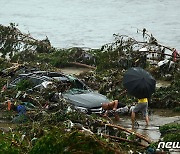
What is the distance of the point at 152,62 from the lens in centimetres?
2186

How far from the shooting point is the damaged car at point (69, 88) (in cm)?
1469

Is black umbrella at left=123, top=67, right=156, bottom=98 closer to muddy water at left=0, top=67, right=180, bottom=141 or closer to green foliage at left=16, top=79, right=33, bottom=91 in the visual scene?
muddy water at left=0, top=67, right=180, bottom=141

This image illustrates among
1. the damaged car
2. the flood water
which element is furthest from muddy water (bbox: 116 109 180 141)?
the flood water

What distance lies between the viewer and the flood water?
134 ft

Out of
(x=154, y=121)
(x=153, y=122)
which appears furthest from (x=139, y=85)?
(x=154, y=121)

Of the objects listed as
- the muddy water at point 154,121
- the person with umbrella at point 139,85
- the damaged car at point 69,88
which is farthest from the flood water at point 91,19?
the person with umbrella at point 139,85

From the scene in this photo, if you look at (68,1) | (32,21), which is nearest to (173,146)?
(32,21)

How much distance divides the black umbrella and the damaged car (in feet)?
5.46

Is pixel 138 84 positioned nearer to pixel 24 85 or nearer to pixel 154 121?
pixel 154 121

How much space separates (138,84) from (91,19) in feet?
133

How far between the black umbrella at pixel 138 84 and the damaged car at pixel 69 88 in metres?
1.66

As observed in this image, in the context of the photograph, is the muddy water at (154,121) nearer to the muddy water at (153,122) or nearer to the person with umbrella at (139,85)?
the muddy water at (153,122)

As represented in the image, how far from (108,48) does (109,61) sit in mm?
767

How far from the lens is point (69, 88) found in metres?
16.1
